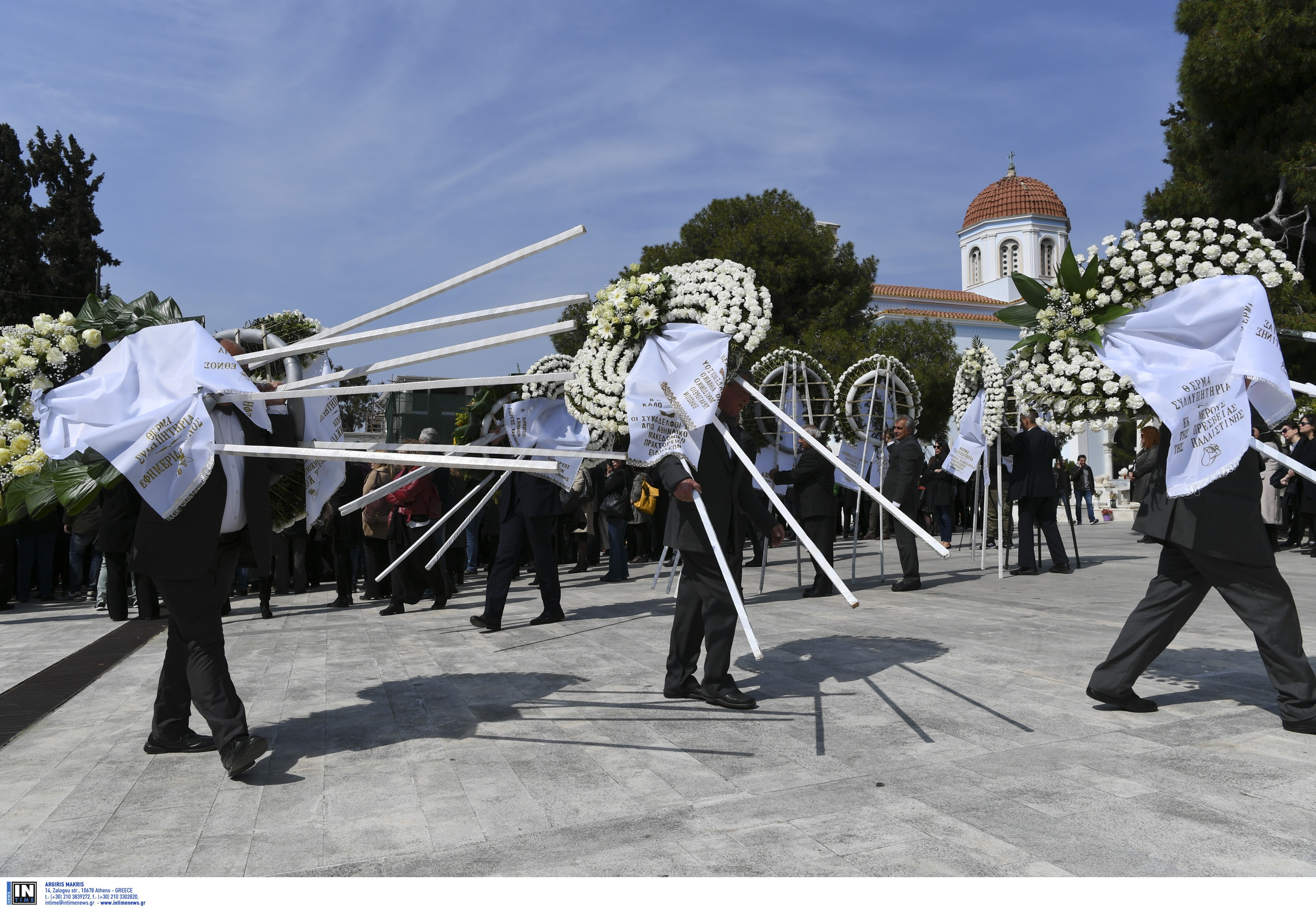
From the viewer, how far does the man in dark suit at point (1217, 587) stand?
4.45m

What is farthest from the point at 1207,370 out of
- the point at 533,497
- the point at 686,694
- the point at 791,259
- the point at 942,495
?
the point at 791,259

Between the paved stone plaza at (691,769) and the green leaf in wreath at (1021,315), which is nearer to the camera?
the paved stone plaza at (691,769)

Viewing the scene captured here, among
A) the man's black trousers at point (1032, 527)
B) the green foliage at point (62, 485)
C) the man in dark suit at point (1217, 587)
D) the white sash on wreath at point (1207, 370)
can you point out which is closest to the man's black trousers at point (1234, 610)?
the man in dark suit at point (1217, 587)

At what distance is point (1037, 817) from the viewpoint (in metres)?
3.37

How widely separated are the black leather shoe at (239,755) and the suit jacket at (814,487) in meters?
7.09

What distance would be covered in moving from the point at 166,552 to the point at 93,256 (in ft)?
107

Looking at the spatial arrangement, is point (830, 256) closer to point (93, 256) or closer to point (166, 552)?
point (93, 256)

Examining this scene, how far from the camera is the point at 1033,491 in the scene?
38.2 feet

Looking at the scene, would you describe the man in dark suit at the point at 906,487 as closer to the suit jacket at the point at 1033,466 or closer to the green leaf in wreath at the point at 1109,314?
the suit jacket at the point at 1033,466

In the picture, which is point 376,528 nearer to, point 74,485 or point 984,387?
point 74,485

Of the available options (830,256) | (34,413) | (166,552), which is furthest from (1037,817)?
(830,256)

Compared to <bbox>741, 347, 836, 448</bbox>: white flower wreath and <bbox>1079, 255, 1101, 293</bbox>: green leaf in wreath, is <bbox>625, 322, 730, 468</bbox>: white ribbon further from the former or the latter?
<bbox>741, 347, 836, 448</bbox>: white flower wreath

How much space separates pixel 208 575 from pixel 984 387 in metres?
9.88

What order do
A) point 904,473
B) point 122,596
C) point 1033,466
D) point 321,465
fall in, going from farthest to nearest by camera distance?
1. point 1033,466
2. point 904,473
3. point 122,596
4. point 321,465
